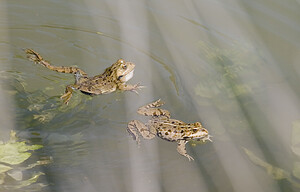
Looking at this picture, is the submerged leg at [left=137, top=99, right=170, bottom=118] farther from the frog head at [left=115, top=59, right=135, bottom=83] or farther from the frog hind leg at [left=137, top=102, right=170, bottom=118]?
the frog head at [left=115, top=59, right=135, bottom=83]

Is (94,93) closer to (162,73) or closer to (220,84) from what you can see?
(162,73)

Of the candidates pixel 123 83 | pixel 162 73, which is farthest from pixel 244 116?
pixel 123 83

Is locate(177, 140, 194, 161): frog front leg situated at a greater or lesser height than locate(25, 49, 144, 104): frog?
lesser

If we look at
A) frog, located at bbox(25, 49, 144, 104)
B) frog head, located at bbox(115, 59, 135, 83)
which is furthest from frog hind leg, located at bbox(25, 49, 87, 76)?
frog head, located at bbox(115, 59, 135, 83)

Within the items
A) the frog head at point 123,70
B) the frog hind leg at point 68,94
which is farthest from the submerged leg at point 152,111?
the frog hind leg at point 68,94

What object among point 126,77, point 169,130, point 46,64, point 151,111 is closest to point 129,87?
point 126,77

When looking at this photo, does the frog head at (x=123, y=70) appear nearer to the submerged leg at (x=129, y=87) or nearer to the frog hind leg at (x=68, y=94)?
the submerged leg at (x=129, y=87)
